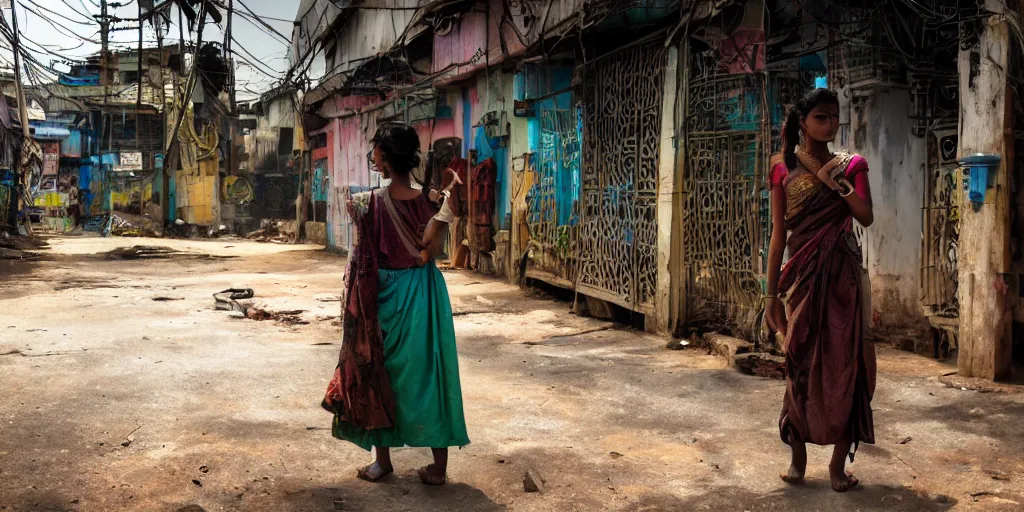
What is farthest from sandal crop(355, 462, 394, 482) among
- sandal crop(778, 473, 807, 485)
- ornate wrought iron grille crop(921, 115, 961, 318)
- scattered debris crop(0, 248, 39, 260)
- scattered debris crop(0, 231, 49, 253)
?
scattered debris crop(0, 231, 49, 253)

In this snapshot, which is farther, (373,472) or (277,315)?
(277,315)

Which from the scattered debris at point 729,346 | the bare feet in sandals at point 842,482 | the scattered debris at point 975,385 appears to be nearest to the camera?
the bare feet in sandals at point 842,482

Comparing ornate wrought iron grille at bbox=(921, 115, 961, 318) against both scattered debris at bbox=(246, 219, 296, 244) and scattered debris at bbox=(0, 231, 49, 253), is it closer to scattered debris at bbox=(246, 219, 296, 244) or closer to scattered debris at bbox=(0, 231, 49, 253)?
scattered debris at bbox=(0, 231, 49, 253)

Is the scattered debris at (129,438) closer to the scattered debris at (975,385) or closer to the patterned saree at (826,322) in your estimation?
the patterned saree at (826,322)

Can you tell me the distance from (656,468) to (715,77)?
475 centimetres

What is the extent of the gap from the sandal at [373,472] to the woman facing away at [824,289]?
1.86 m

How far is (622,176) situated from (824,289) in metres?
6.06

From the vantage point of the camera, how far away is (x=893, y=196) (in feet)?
25.1

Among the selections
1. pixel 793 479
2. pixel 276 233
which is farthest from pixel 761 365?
pixel 276 233

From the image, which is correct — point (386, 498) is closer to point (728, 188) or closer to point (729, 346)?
point (729, 346)

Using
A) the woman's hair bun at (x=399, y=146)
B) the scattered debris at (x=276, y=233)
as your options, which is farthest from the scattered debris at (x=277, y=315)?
the scattered debris at (x=276, y=233)

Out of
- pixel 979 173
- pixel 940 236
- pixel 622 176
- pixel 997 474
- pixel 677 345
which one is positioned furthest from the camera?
pixel 622 176

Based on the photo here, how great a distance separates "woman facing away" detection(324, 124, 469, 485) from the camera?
408cm

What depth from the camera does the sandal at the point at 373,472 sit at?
4266mm
